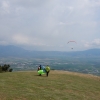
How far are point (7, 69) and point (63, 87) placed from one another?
2835 centimetres

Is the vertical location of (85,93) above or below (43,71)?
below

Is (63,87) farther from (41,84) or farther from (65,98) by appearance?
(65,98)

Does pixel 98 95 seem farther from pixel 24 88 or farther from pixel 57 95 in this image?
pixel 24 88

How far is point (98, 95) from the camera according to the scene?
23.8 m

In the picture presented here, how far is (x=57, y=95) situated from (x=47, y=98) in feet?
5.84

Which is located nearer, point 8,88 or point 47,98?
point 47,98

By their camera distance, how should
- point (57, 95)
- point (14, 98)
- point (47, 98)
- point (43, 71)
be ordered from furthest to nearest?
point (43, 71) → point (57, 95) → point (47, 98) → point (14, 98)

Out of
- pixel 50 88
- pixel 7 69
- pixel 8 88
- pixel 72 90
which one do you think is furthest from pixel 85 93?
pixel 7 69

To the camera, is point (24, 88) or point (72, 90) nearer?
point (24, 88)

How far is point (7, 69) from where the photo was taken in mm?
50375

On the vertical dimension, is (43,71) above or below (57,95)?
above

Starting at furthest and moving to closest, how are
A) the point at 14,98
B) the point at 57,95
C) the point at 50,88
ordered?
the point at 50,88, the point at 57,95, the point at 14,98

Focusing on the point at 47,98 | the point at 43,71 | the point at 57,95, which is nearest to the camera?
the point at 47,98

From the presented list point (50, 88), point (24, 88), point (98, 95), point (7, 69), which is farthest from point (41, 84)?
point (7, 69)
